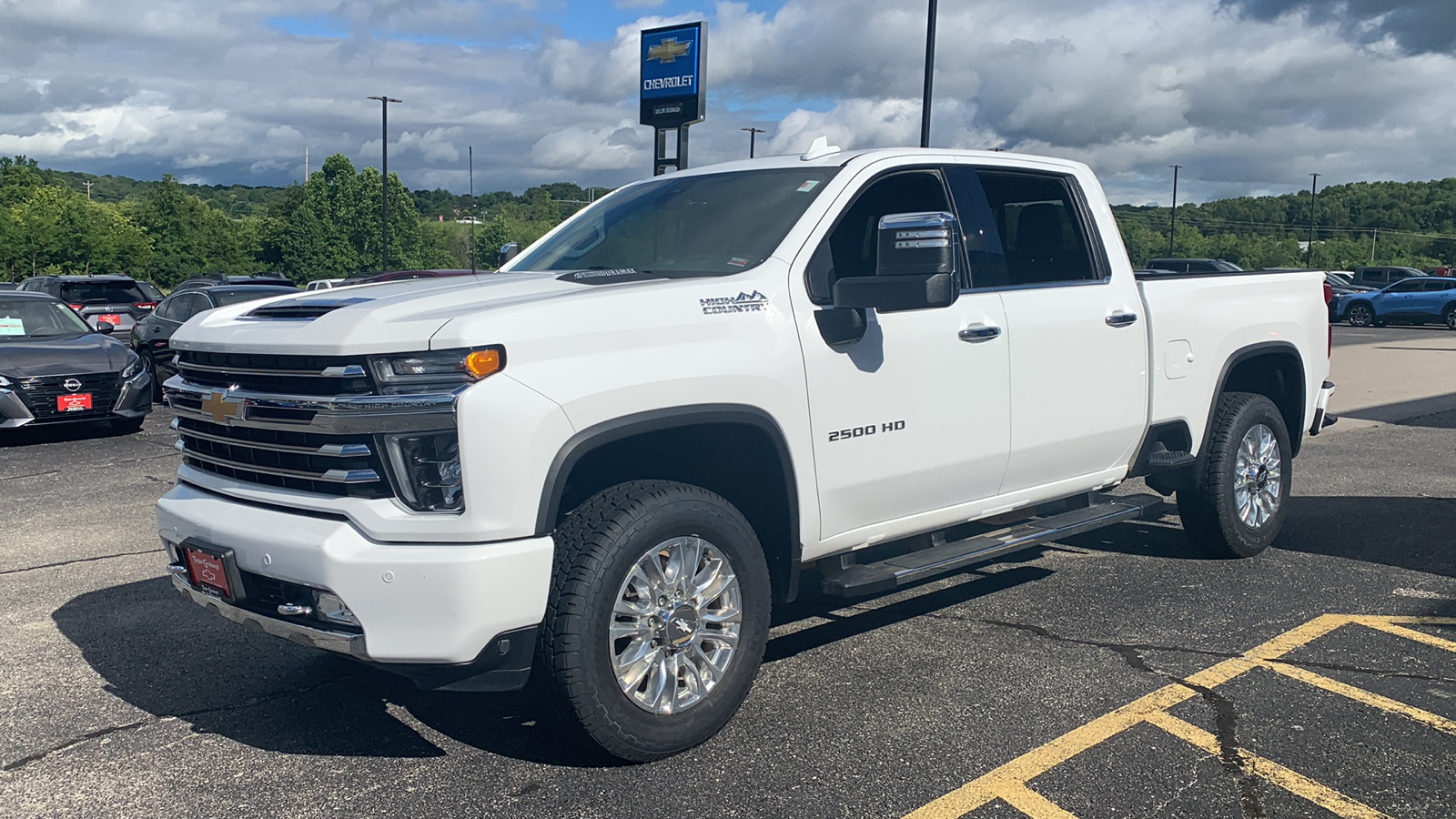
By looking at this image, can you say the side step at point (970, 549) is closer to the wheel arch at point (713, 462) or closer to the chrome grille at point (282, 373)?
the wheel arch at point (713, 462)

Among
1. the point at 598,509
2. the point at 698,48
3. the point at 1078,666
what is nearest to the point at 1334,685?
the point at 1078,666

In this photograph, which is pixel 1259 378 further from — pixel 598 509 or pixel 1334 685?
pixel 598 509

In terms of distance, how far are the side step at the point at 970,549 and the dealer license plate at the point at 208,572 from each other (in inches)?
79.3

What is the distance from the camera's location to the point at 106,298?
21406 millimetres

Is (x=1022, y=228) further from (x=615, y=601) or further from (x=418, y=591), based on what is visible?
(x=418, y=591)

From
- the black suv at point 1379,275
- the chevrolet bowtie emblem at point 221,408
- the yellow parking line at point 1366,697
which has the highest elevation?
the black suv at point 1379,275

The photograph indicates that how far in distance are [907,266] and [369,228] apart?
328 feet

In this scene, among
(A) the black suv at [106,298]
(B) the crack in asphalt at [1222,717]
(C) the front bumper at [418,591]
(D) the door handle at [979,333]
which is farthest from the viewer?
(A) the black suv at [106,298]

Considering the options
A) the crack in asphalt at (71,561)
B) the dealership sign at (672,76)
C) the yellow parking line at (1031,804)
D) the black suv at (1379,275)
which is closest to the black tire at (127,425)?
the crack in asphalt at (71,561)

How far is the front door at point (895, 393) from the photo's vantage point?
158 inches

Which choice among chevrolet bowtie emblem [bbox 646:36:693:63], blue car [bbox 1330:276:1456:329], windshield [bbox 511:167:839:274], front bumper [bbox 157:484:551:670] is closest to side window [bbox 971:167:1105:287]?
windshield [bbox 511:167:839:274]

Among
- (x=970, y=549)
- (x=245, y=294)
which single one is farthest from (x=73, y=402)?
(x=970, y=549)

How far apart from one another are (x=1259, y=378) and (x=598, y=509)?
4641mm

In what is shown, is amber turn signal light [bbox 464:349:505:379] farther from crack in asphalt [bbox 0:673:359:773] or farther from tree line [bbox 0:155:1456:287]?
tree line [bbox 0:155:1456:287]
